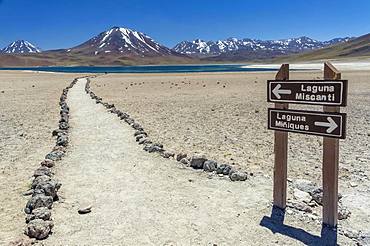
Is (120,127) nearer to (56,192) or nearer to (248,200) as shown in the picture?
(56,192)

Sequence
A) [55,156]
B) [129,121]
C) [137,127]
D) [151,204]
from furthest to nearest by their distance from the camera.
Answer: [129,121], [137,127], [55,156], [151,204]

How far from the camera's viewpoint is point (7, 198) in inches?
267

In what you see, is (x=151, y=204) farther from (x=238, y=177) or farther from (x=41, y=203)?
(x=238, y=177)

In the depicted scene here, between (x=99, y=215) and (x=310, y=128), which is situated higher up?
(x=310, y=128)

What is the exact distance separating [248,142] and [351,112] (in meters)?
7.60

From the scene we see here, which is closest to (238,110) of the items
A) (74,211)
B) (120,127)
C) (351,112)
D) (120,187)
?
(351,112)

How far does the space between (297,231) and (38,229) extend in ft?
11.1

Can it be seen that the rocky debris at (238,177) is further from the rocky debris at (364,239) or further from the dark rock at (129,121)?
the dark rock at (129,121)

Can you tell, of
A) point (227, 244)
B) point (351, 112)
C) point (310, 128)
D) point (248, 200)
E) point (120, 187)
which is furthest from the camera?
point (351, 112)

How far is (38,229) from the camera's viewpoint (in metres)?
5.22

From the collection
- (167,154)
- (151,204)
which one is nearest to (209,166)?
(167,154)

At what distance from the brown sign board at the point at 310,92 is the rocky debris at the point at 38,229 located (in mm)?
3590

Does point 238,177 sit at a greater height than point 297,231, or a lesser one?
greater

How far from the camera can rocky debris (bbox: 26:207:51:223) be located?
560 centimetres
